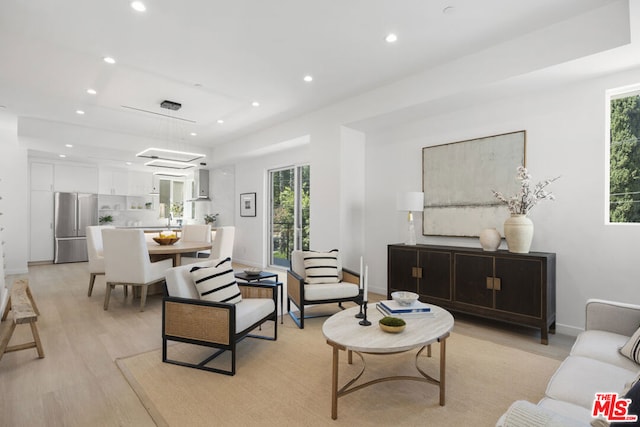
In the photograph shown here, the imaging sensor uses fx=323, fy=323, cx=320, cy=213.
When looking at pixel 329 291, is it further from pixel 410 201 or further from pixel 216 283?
pixel 410 201

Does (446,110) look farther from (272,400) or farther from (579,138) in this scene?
(272,400)

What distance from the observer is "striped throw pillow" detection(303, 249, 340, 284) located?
378cm

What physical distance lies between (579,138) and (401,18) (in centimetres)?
214

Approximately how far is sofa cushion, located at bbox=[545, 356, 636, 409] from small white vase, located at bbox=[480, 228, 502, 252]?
181 cm

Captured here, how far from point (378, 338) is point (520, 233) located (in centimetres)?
212

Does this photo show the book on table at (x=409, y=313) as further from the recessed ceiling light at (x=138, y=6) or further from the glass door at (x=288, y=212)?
the glass door at (x=288, y=212)

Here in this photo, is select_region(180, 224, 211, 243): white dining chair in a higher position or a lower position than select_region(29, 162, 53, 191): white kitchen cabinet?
lower

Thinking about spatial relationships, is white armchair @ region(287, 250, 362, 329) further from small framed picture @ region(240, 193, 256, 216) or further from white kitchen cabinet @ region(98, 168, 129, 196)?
white kitchen cabinet @ region(98, 168, 129, 196)

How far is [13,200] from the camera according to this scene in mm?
5938

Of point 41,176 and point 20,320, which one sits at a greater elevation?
point 41,176

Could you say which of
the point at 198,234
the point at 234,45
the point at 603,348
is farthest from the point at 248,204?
the point at 603,348

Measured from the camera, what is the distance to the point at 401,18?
9.16 ft

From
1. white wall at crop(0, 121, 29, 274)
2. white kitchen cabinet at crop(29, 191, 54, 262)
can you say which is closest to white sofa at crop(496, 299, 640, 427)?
white wall at crop(0, 121, 29, 274)

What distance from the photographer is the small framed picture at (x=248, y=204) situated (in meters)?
7.52
